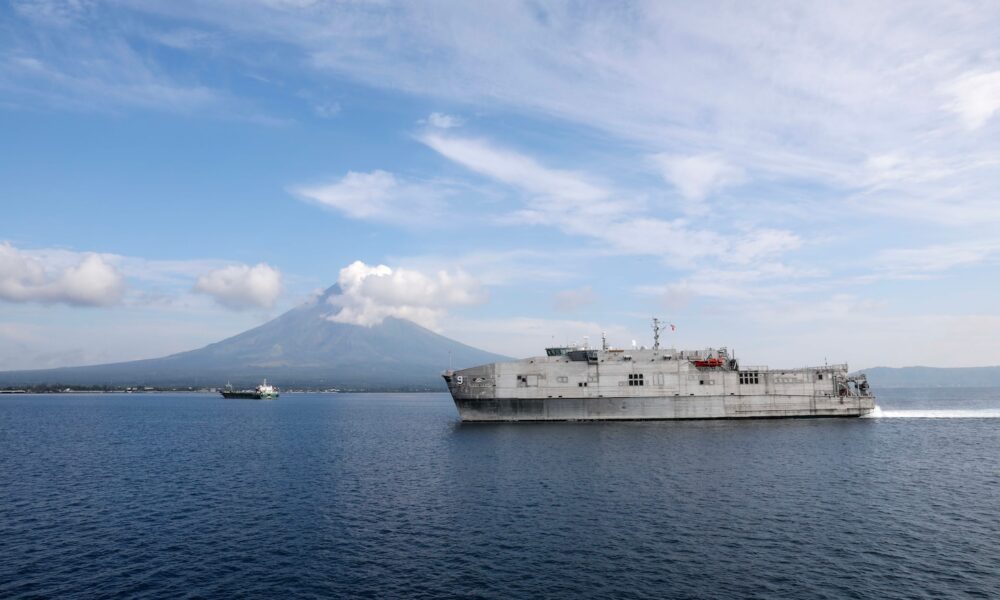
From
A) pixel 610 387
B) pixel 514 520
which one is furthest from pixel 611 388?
pixel 514 520

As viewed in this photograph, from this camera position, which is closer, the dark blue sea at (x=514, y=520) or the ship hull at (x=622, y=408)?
the dark blue sea at (x=514, y=520)

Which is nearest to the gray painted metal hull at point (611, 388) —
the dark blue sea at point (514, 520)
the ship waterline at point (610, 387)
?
the ship waterline at point (610, 387)

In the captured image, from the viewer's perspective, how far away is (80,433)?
86.8 metres

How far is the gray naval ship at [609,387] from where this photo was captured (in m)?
81.2

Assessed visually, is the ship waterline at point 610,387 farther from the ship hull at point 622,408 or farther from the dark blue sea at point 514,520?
the dark blue sea at point 514,520

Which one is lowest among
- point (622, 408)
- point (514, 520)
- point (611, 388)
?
point (514, 520)

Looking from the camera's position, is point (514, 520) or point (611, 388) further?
point (611, 388)

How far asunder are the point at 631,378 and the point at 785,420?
25.1m

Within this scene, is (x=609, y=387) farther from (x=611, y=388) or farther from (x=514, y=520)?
(x=514, y=520)

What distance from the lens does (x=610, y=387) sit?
267ft

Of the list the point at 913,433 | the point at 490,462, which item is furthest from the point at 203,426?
the point at 913,433

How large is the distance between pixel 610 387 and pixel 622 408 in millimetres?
3507

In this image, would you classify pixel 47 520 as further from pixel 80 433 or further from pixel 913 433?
pixel 913 433

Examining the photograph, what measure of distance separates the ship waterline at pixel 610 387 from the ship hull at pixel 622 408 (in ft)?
0.46
